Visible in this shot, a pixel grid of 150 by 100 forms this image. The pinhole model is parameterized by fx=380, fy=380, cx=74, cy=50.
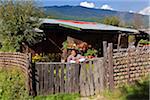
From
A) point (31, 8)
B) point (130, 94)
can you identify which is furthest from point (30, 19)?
point (130, 94)

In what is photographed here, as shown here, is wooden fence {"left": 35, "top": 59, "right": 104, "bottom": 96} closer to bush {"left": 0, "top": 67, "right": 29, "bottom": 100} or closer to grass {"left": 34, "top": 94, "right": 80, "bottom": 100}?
grass {"left": 34, "top": 94, "right": 80, "bottom": 100}

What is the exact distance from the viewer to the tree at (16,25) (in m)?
21.1

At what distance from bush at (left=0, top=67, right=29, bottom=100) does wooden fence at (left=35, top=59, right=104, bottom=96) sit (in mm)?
510

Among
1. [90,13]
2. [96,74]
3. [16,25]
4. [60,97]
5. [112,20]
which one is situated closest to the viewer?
[60,97]

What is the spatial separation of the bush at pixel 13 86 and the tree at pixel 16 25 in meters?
7.93

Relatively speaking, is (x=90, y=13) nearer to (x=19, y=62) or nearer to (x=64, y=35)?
(x=64, y=35)

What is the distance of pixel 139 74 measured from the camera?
11406 millimetres

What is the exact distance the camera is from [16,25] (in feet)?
69.5

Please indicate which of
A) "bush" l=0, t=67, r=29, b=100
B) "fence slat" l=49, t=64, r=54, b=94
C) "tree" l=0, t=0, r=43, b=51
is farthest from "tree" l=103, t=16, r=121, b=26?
"fence slat" l=49, t=64, r=54, b=94

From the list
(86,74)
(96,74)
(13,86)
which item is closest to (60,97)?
(86,74)

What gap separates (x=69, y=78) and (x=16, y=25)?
1079 cm

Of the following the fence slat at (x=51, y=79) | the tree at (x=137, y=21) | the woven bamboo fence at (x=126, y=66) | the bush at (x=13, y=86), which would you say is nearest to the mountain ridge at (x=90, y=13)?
the tree at (x=137, y=21)

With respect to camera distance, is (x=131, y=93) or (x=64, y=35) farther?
(x=64, y=35)

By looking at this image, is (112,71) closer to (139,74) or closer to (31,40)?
(139,74)
